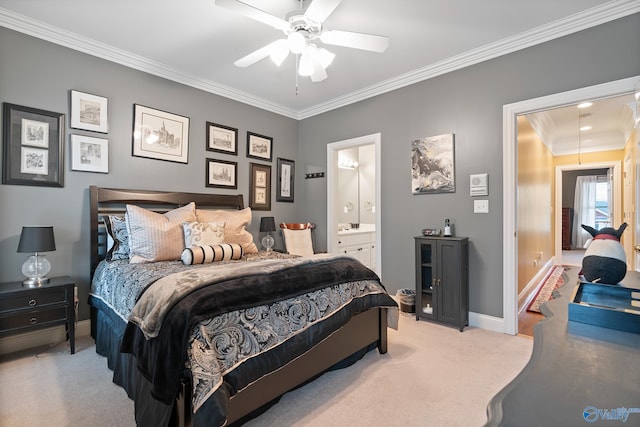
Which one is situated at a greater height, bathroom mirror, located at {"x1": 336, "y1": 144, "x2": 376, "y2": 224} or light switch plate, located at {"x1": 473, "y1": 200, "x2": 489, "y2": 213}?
bathroom mirror, located at {"x1": 336, "y1": 144, "x2": 376, "y2": 224}

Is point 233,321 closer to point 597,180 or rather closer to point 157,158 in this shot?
point 157,158

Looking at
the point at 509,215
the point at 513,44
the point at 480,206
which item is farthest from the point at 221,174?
the point at 513,44

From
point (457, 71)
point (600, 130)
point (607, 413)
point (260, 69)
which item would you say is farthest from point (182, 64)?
point (600, 130)

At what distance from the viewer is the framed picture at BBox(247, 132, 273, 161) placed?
4344mm

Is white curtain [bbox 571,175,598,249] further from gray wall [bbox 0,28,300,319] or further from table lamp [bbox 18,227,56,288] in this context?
table lamp [bbox 18,227,56,288]

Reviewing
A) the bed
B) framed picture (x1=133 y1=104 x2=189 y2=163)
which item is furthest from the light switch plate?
framed picture (x1=133 y1=104 x2=189 y2=163)

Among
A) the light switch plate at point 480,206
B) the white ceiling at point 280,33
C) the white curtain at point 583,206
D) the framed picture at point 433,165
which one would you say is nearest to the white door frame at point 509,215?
the light switch plate at point 480,206

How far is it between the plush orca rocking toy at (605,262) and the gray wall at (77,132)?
3728 mm

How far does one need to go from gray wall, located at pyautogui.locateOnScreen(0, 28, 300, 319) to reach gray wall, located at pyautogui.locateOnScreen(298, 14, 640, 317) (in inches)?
82.1

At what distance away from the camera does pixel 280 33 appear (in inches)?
111

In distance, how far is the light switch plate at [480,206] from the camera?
3123mm

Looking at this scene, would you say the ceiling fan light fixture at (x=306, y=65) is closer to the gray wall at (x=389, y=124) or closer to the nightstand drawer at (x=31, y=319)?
the gray wall at (x=389, y=124)

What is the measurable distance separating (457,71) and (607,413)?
353 cm

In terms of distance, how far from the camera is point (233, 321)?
5.29 feet
